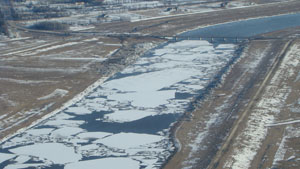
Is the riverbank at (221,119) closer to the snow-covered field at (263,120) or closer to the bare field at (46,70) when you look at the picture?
the snow-covered field at (263,120)

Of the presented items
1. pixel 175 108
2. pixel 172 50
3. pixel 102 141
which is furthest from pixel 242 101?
pixel 172 50

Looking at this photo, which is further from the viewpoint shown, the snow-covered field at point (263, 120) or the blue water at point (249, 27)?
the blue water at point (249, 27)

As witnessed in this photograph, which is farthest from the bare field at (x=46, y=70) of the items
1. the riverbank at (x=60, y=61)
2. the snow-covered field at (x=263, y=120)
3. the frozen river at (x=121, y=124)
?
the snow-covered field at (x=263, y=120)

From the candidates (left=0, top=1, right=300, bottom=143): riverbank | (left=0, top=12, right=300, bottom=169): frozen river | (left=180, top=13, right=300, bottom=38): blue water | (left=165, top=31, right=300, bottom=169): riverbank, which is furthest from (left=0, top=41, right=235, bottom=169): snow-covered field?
(left=180, top=13, right=300, bottom=38): blue water

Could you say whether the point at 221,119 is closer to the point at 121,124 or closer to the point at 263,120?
the point at 263,120

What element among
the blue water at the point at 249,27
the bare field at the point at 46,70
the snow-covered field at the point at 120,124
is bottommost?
the snow-covered field at the point at 120,124

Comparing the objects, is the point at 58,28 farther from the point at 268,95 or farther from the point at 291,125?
the point at 291,125

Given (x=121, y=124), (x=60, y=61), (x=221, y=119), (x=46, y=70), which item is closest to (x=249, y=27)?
(x=60, y=61)

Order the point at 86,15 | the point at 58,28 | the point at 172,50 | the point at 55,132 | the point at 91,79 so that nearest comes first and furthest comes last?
1. the point at 55,132
2. the point at 91,79
3. the point at 172,50
4. the point at 58,28
5. the point at 86,15
